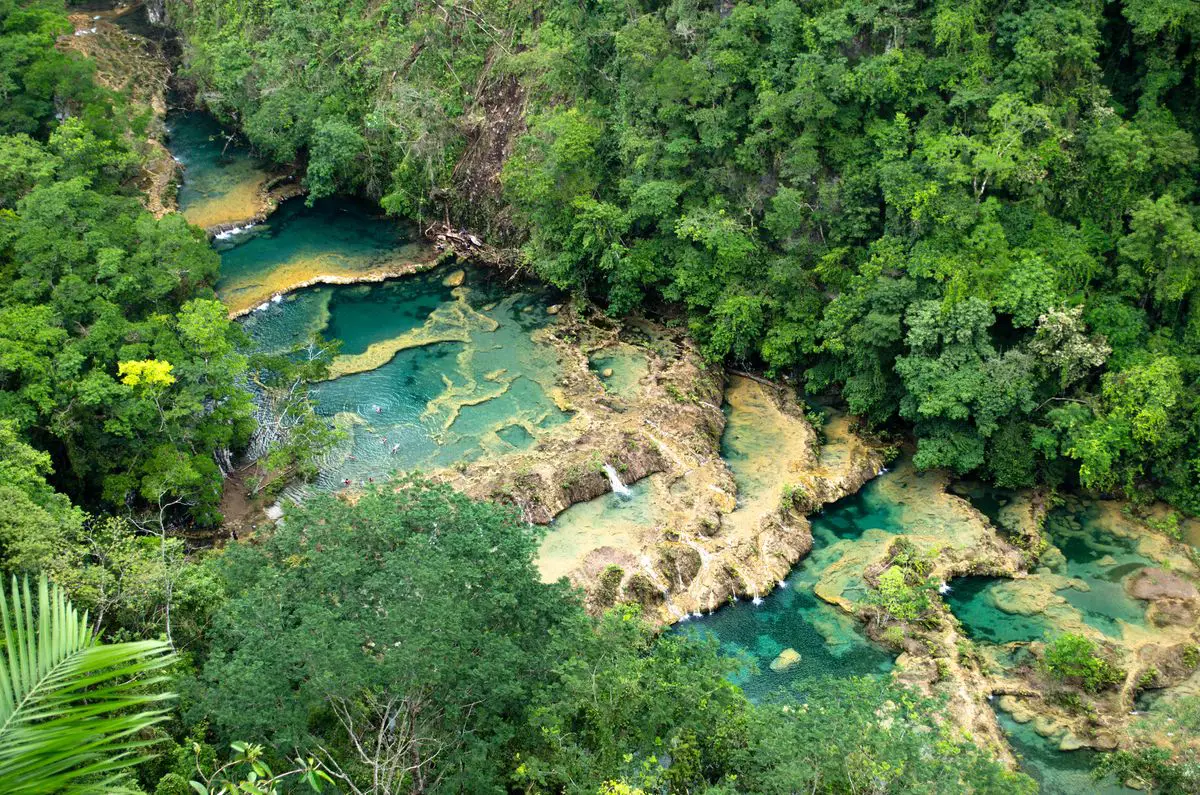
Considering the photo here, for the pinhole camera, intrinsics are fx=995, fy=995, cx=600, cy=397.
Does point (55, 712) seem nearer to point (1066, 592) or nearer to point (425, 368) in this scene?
point (1066, 592)

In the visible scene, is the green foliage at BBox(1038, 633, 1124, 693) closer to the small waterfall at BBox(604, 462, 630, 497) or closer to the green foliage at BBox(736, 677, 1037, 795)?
the green foliage at BBox(736, 677, 1037, 795)

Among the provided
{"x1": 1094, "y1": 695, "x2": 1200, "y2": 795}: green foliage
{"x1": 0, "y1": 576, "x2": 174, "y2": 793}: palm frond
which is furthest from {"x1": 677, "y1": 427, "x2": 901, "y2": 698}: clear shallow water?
{"x1": 0, "y1": 576, "x2": 174, "y2": 793}: palm frond

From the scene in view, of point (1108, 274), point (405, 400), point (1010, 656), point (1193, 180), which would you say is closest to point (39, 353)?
point (405, 400)

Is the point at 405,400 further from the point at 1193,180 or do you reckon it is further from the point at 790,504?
the point at 1193,180

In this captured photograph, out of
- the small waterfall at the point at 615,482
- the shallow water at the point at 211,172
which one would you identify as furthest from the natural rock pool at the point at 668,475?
the shallow water at the point at 211,172

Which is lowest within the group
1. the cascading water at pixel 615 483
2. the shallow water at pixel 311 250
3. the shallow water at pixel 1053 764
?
the shallow water at pixel 1053 764

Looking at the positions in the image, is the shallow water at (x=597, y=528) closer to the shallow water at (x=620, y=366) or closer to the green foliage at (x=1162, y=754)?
the shallow water at (x=620, y=366)

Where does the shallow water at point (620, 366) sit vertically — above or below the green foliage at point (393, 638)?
below
